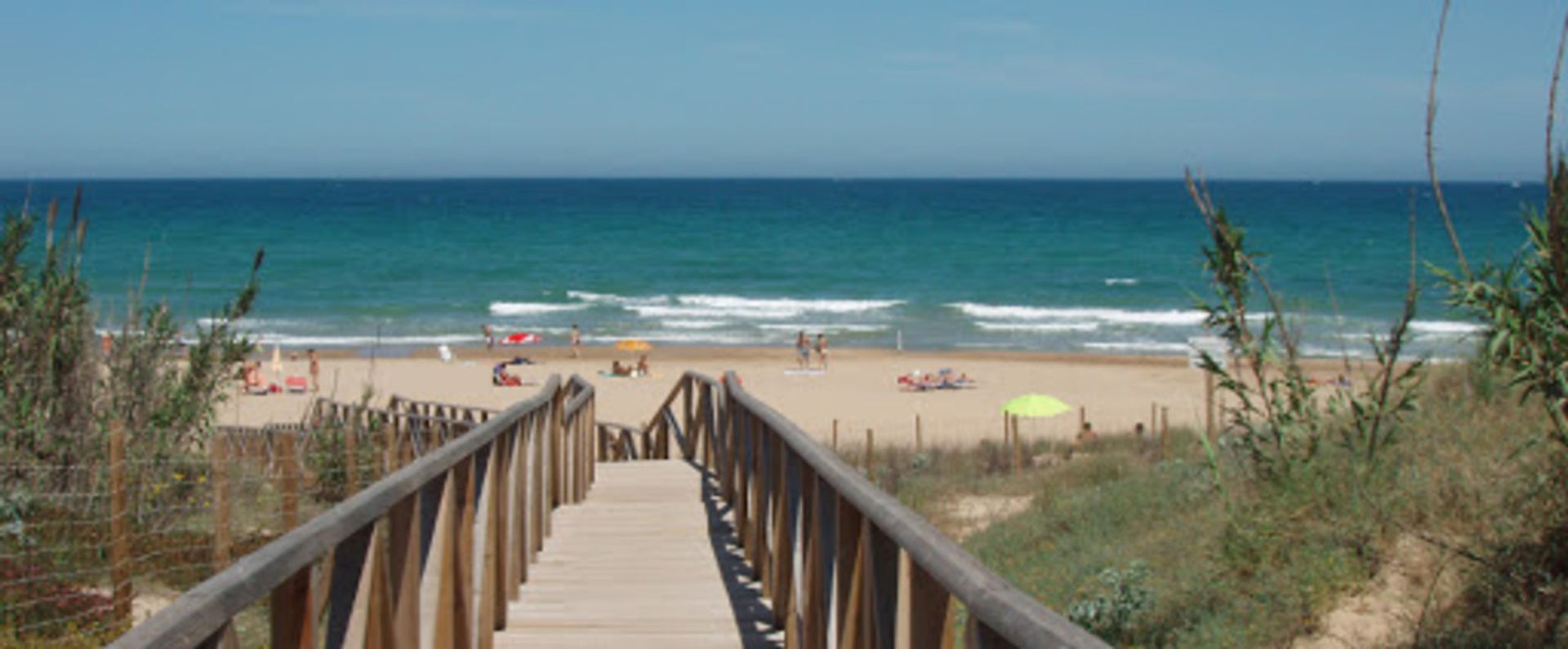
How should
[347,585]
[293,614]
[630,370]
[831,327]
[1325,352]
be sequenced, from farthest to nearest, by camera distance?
[831,327], [1325,352], [630,370], [347,585], [293,614]

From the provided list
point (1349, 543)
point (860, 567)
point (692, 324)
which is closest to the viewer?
point (860, 567)

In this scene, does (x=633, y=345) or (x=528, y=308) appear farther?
(x=528, y=308)

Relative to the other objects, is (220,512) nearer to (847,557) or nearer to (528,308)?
(847,557)

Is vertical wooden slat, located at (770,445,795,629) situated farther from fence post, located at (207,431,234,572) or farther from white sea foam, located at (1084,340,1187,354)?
white sea foam, located at (1084,340,1187,354)

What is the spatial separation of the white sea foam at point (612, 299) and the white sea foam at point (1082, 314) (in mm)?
11498

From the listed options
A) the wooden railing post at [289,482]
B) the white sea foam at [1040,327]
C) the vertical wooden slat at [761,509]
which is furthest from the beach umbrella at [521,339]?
the vertical wooden slat at [761,509]

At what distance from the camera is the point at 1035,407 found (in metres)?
26.6

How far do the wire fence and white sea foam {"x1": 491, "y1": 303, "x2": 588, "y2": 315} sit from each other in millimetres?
45094

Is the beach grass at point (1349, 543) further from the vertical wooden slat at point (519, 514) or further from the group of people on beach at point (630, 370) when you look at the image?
the group of people on beach at point (630, 370)

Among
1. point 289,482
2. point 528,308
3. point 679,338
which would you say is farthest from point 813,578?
point 528,308

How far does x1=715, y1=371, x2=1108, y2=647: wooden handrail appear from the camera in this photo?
2.93 meters

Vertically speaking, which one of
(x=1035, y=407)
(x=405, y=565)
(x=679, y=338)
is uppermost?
(x=679, y=338)

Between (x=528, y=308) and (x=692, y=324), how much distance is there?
761 cm

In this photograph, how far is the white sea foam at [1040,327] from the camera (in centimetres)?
5275
